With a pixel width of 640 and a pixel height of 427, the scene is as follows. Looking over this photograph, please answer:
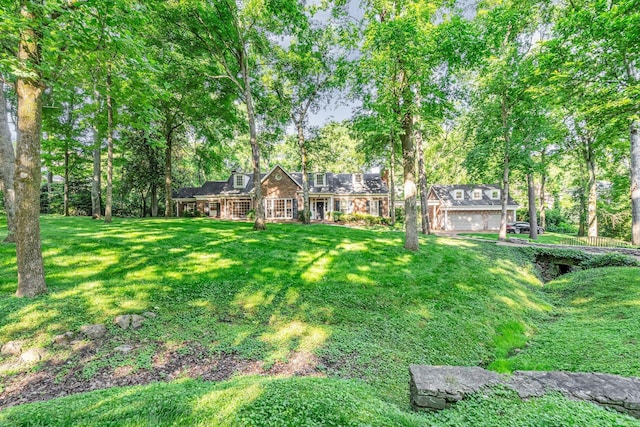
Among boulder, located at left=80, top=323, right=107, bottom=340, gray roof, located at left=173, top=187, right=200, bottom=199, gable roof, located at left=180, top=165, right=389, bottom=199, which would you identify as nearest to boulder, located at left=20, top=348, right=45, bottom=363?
boulder, located at left=80, top=323, right=107, bottom=340

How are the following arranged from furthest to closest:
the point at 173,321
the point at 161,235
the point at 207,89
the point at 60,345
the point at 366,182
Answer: the point at 366,182, the point at 207,89, the point at 161,235, the point at 173,321, the point at 60,345

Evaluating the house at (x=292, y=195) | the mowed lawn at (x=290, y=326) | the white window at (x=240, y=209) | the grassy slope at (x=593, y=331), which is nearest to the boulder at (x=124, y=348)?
the mowed lawn at (x=290, y=326)

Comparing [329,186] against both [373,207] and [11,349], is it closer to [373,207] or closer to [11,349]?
[373,207]

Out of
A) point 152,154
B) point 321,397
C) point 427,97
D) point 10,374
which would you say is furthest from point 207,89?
point 321,397

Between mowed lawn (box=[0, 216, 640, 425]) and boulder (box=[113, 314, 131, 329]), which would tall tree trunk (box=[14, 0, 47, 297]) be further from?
boulder (box=[113, 314, 131, 329])

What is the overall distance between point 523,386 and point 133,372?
5223mm

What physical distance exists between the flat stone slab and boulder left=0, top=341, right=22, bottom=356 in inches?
224

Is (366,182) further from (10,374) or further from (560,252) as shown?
(10,374)

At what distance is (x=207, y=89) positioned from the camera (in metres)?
16.7

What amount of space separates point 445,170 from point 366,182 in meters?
13.8

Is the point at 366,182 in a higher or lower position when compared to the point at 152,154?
lower

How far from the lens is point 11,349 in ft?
12.7

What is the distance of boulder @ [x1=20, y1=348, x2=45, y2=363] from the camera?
378 cm

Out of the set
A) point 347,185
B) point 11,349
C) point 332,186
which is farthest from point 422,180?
point 11,349
